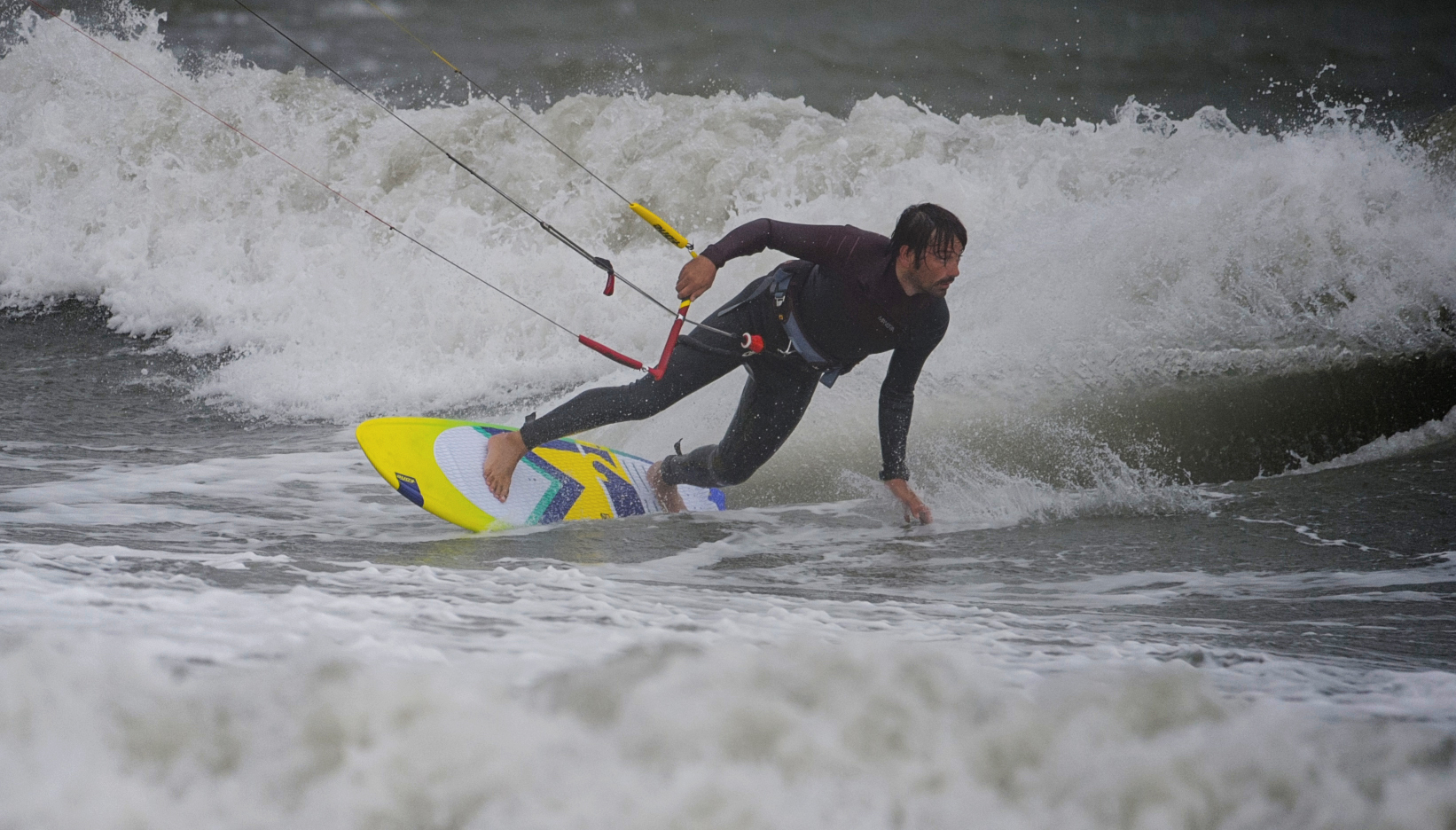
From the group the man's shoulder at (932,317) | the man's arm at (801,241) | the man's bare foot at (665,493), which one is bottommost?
the man's bare foot at (665,493)

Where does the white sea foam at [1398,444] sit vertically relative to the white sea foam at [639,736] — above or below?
above

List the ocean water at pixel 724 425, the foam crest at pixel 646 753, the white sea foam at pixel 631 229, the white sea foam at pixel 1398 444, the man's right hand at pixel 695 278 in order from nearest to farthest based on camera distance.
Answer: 1. the foam crest at pixel 646 753
2. the ocean water at pixel 724 425
3. the man's right hand at pixel 695 278
4. the white sea foam at pixel 1398 444
5. the white sea foam at pixel 631 229

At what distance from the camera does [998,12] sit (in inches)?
443

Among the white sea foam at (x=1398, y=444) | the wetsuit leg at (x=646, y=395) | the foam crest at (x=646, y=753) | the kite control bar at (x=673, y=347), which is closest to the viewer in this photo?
the foam crest at (x=646, y=753)

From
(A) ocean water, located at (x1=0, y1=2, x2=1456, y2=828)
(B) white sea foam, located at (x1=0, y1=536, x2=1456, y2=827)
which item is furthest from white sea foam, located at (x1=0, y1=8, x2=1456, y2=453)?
(B) white sea foam, located at (x1=0, y1=536, x2=1456, y2=827)

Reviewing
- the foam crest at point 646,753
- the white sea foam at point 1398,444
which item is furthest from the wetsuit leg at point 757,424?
the white sea foam at point 1398,444

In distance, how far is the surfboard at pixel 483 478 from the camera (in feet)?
11.1

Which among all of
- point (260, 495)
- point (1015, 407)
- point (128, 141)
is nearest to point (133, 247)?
point (128, 141)

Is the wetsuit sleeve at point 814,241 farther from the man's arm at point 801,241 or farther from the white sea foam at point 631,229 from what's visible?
the white sea foam at point 631,229

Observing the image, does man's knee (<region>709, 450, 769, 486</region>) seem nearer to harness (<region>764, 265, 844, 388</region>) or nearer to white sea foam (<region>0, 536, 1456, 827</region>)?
harness (<region>764, 265, 844, 388</region>)

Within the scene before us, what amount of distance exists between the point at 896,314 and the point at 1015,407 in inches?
77.1

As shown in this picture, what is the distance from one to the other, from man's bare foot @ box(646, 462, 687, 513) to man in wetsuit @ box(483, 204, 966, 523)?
0.60 ft

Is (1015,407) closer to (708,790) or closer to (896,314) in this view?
(896,314)

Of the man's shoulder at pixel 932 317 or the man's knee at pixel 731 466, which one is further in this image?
the man's knee at pixel 731 466
